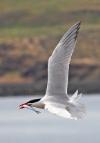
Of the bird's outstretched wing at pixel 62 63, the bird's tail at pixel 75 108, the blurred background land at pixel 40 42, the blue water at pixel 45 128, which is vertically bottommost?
the blurred background land at pixel 40 42

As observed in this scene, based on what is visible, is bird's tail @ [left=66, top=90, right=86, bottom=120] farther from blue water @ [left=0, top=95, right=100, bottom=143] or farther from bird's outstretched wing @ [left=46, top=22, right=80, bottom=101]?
blue water @ [left=0, top=95, right=100, bottom=143]

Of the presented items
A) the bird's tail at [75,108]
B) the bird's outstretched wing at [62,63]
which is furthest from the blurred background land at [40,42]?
the bird's tail at [75,108]

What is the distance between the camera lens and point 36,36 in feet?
102

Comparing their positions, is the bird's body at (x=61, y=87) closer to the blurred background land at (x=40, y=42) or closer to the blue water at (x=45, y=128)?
the blue water at (x=45, y=128)

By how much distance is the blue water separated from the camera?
13820 mm

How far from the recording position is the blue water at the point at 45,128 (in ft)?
45.3

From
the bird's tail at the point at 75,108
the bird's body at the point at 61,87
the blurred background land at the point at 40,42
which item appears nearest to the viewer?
the bird's tail at the point at 75,108

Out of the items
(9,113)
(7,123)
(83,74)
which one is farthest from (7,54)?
(7,123)

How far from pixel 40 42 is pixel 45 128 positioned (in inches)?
571

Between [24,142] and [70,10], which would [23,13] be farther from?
[24,142]

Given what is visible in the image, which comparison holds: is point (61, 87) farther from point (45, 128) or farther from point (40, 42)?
point (40, 42)

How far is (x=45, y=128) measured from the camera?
1583 cm

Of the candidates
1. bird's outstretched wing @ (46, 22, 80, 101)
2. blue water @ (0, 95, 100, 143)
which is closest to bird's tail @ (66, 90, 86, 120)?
bird's outstretched wing @ (46, 22, 80, 101)

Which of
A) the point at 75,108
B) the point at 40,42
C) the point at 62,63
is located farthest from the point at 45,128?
the point at 40,42
